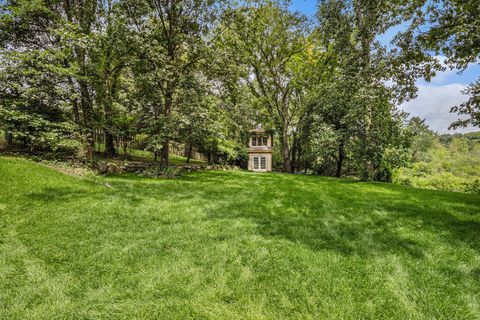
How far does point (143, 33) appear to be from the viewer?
9.77 m

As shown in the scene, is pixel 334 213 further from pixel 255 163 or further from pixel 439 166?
pixel 439 166

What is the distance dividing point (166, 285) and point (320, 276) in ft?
6.42

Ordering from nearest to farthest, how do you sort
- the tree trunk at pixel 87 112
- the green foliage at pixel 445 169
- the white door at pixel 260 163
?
the tree trunk at pixel 87 112, the green foliage at pixel 445 169, the white door at pixel 260 163

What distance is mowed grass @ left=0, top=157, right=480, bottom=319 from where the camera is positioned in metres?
2.38

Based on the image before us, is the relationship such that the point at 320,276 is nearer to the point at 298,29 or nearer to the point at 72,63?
the point at 72,63

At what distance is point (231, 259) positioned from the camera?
3.25 metres

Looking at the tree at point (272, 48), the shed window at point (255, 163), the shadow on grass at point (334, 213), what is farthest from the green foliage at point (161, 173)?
the shed window at point (255, 163)

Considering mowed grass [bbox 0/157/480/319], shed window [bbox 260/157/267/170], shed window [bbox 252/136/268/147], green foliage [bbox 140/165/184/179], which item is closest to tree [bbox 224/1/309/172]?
shed window [bbox 252/136/268/147]

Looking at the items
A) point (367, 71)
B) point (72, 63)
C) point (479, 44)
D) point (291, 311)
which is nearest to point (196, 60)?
point (72, 63)

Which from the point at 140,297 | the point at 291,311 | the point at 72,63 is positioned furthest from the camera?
the point at 72,63

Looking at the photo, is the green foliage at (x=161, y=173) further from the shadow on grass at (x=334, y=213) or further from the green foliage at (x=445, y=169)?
the green foliage at (x=445, y=169)

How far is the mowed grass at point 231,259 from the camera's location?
2379 mm

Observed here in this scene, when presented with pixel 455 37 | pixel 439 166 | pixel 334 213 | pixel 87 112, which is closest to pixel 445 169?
pixel 439 166

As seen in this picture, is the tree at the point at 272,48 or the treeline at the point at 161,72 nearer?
the treeline at the point at 161,72
